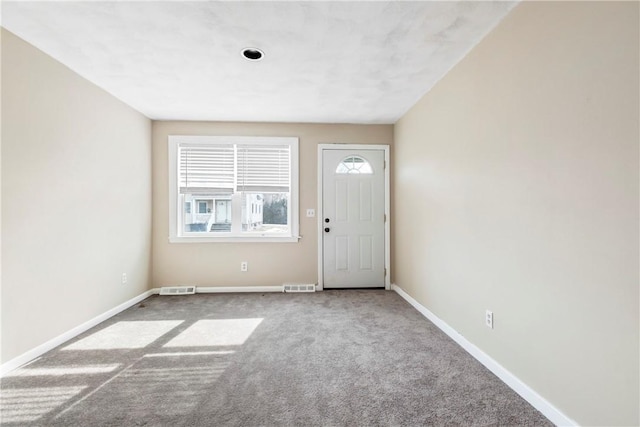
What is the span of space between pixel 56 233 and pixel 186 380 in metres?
1.71

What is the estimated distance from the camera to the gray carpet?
1.64 metres

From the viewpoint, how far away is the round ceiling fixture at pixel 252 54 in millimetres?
2266

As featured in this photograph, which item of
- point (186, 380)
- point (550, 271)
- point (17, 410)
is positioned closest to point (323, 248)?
point (186, 380)

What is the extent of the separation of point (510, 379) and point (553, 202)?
1.18 meters

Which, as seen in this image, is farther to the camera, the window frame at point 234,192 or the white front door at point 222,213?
the white front door at point 222,213

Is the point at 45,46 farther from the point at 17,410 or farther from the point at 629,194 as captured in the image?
the point at 629,194

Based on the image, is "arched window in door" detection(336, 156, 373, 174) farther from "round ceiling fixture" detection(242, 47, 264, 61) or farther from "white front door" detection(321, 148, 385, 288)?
"round ceiling fixture" detection(242, 47, 264, 61)

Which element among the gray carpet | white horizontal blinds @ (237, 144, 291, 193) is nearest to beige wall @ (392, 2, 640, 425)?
the gray carpet

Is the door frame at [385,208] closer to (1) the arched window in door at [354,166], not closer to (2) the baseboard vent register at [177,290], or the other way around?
(1) the arched window in door at [354,166]

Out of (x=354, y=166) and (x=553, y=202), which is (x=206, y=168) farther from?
(x=553, y=202)

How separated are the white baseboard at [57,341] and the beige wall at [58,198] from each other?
0.04 meters

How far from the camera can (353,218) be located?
4.25m

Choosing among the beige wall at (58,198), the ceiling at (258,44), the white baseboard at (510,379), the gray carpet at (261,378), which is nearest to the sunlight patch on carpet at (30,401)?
the gray carpet at (261,378)

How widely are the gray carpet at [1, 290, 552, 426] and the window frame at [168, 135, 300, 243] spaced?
4.08ft
